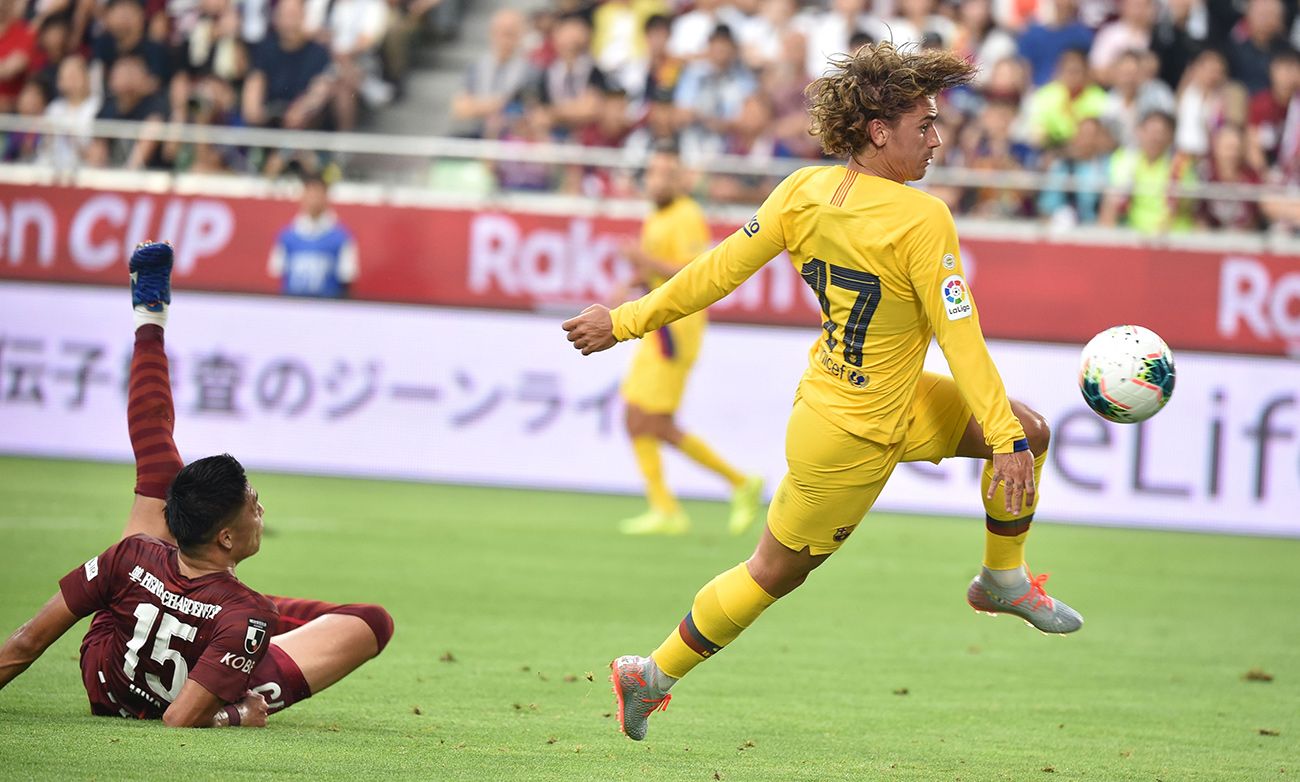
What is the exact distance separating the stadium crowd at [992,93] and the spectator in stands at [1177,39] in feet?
0.06

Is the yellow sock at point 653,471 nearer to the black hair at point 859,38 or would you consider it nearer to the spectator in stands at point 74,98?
the black hair at point 859,38

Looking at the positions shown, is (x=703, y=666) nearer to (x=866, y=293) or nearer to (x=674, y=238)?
(x=866, y=293)

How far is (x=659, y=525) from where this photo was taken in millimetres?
12547

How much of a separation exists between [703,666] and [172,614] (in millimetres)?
2947

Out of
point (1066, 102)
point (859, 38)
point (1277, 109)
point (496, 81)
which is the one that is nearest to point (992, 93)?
point (1066, 102)

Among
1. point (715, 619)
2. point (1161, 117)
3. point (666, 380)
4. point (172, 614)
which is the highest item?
point (1161, 117)

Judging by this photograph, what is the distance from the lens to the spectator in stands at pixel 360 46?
19078 mm

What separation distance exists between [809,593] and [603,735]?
428 cm

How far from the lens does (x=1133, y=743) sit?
20.6ft

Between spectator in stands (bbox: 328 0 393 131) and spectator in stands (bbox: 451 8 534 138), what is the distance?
110 centimetres

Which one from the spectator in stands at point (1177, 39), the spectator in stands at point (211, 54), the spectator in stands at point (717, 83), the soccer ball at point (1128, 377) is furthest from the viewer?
the spectator in stands at point (211, 54)

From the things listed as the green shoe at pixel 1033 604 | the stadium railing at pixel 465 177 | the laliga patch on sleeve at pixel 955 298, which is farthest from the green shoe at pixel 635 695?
the stadium railing at pixel 465 177

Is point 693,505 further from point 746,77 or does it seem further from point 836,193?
point 836,193

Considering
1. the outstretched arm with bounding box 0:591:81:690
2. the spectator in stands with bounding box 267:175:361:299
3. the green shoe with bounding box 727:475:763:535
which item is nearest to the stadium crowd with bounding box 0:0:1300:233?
the spectator in stands with bounding box 267:175:361:299
